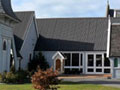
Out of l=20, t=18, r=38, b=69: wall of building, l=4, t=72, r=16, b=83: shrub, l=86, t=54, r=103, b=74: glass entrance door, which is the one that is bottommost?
l=4, t=72, r=16, b=83: shrub

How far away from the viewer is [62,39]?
143ft

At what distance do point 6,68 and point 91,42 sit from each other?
16867mm

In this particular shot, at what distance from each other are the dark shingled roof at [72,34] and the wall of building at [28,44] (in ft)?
3.93

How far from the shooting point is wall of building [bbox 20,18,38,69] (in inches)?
1511

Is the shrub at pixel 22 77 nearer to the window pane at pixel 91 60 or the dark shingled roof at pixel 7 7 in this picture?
the dark shingled roof at pixel 7 7

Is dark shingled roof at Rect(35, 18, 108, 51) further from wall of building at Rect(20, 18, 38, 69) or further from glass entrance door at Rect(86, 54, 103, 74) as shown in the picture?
wall of building at Rect(20, 18, 38, 69)

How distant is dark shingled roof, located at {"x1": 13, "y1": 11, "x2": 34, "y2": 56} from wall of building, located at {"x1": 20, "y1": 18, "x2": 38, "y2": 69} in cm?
64

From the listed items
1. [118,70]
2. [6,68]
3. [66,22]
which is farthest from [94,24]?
[6,68]

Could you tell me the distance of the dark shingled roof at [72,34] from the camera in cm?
4172

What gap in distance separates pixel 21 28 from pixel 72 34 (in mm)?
8117

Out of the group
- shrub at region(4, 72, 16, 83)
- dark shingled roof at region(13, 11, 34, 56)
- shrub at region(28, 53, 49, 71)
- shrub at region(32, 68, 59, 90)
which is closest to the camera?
shrub at region(32, 68, 59, 90)

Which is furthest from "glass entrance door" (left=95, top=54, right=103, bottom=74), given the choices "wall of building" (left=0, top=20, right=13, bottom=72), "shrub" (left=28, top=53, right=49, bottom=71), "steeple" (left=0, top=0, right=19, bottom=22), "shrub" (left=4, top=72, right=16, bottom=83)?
"shrub" (left=4, top=72, right=16, bottom=83)

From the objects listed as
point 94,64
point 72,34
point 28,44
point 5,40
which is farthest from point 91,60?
point 5,40

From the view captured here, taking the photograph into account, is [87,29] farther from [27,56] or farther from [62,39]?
[27,56]
